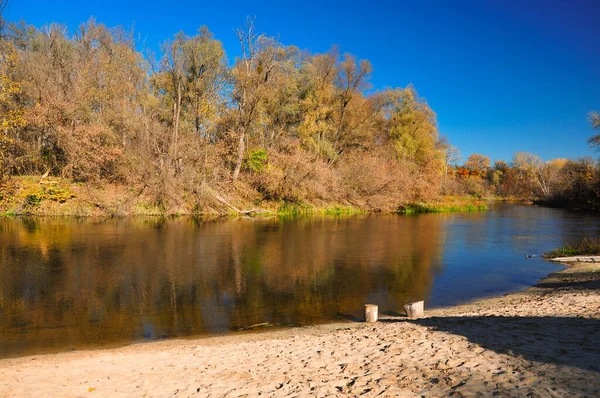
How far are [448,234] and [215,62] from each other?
27.6 m

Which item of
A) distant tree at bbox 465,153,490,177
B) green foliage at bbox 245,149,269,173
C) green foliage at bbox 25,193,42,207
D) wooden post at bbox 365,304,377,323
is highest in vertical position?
distant tree at bbox 465,153,490,177

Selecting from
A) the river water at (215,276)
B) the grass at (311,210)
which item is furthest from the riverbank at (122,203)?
the river water at (215,276)

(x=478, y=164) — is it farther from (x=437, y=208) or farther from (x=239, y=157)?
(x=239, y=157)

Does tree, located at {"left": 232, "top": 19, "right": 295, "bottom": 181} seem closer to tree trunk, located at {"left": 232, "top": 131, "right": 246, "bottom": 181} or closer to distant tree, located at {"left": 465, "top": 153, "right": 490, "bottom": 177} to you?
tree trunk, located at {"left": 232, "top": 131, "right": 246, "bottom": 181}

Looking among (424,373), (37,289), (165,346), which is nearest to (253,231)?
(37,289)

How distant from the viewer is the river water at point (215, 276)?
10250mm

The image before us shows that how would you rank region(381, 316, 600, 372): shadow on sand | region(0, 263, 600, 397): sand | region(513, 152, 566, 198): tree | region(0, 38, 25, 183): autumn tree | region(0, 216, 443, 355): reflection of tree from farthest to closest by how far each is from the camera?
region(513, 152, 566, 198): tree, region(0, 38, 25, 183): autumn tree, region(0, 216, 443, 355): reflection of tree, region(381, 316, 600, 372): shadow on sand, region(0, 263, 600, 397): sand

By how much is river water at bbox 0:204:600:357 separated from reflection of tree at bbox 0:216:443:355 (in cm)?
5

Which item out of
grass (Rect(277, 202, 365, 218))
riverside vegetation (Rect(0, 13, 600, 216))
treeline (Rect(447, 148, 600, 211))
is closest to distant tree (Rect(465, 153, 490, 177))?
treeline (Rect(447, 148, 600, 211))

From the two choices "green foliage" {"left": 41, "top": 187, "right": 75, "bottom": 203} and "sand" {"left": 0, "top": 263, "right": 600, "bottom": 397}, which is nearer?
"sand" {"left": 0, "top": 263, "right": 600, "bottom": 397}

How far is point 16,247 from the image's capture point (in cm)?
1905

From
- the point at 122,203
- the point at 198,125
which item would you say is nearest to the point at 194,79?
the point at 198,125

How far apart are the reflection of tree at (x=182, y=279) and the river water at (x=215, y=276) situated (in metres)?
0.05

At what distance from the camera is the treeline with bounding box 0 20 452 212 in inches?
1321
